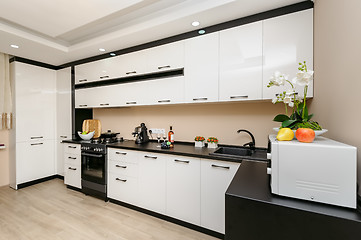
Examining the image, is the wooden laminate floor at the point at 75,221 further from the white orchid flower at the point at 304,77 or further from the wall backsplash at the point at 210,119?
the white orchid flower at the point at 304,77

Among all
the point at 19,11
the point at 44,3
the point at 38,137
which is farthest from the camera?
the point at 38,137

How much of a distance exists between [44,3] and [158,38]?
129 cm

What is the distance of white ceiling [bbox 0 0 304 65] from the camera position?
69.7 inches

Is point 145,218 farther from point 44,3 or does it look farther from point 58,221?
point 44,3

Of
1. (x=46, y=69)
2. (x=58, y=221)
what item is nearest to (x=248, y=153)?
(x=58, y=221)

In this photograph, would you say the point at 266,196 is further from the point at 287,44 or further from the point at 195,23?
the point at 195,23

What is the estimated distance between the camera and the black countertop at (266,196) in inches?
28.7

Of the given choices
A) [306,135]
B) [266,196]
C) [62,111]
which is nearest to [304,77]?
[306,135]

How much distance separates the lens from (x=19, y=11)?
1.87m

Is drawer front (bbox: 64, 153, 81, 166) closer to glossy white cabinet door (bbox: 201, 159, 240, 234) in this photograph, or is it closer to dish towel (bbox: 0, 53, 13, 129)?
dish towel (bbox: 0, 53, 13, 129)

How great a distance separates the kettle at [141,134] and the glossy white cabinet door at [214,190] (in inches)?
48.7

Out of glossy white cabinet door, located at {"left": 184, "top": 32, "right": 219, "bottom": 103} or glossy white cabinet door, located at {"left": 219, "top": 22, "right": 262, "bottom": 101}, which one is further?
glossy white cabinet door, located at {"left": 184, "top": 32, "right": 219, "bottom": 103}

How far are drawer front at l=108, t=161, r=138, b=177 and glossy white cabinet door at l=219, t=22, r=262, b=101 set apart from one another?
1.55 metres

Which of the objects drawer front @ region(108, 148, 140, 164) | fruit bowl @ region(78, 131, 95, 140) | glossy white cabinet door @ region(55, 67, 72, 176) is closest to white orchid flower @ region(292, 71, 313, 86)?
drawer front @ region(108, 148, 140, 164)
